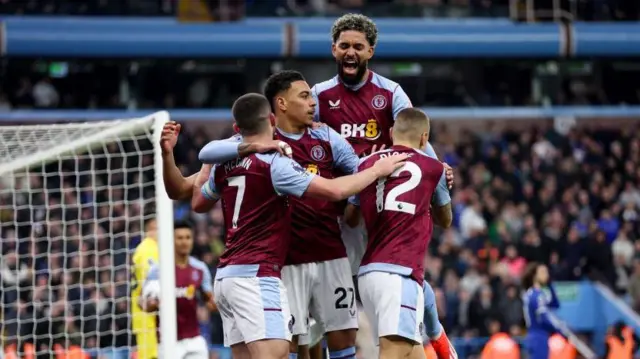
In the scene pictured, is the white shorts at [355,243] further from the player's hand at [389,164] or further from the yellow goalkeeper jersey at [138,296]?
the yellow goalkeeper jersey at [138,296]

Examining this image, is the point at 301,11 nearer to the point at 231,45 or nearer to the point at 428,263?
the point at 231,45

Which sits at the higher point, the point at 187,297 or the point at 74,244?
the point at 74,244

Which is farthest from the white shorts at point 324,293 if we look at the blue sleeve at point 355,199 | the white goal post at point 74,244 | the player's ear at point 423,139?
the white goal post at point 74,244

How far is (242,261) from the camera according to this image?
6965mm

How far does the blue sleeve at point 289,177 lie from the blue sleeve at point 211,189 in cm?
48

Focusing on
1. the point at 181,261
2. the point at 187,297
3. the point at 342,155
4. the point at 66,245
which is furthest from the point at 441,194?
the point at 66,245

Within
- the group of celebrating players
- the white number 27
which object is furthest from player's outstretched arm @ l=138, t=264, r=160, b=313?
the white number 27

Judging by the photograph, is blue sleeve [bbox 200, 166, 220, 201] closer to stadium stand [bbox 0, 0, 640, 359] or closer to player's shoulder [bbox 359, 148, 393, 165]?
player's shoulder [bbox 359, 148, 393, 165]

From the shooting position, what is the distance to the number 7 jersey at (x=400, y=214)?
275 inches

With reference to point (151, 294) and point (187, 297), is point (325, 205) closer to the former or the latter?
point (151, 294)

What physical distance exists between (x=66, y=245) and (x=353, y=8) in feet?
30.7

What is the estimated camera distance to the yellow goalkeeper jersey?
10250 millimetres

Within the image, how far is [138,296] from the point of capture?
32.9 feet

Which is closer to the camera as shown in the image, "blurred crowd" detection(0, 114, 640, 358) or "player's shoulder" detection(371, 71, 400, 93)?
"player's shoulder" detection(371, 71, 400, 93)
